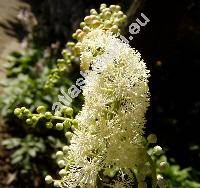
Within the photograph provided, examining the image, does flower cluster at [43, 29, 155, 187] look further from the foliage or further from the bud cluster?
the foliage

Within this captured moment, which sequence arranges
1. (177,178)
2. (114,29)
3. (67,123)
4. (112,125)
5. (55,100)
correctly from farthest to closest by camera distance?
(55,100) < (177,178) < (114,29) < (67,123) < (112,125)

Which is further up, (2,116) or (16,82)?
(16,82)

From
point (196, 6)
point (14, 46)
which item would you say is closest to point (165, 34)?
point (196, 6)

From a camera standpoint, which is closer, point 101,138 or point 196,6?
point 101,138

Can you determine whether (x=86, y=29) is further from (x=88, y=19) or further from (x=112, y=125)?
(x=112, y=125)

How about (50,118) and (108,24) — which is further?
(108,24)

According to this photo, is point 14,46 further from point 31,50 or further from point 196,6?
point 196,6

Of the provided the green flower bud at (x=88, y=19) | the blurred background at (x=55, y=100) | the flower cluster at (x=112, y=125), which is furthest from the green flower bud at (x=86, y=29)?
the blurred background at (x=55, y=100)

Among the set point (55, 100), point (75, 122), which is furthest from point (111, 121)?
point (55, 100)

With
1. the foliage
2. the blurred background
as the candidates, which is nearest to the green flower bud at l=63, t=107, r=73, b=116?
the blurred background
